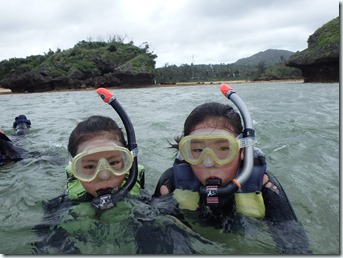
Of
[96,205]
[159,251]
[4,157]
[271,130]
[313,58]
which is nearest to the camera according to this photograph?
[159,251]

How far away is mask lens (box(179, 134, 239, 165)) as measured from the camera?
8.09 ft

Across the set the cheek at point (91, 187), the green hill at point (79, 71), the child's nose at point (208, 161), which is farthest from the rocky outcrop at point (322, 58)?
the cheek at point (91, 187)

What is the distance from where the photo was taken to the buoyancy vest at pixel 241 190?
2619 mm

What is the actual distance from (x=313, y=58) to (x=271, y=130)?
91.5ft

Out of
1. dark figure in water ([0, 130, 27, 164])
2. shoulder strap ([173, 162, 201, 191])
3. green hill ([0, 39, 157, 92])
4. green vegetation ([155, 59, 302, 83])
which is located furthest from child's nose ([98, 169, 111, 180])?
green vegetation ([155, 59, 302, 83])

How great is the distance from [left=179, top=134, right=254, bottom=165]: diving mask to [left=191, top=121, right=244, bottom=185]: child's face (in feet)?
0.12

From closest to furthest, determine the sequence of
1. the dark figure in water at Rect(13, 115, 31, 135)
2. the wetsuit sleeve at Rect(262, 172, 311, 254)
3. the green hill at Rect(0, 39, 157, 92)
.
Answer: the wetsuit sleeve at Rect(262, 172, 311, 254) < the dark figure in water at Rect(13, 115, 31, 135) < the green hill at Rect(0, 39, 157, 92)

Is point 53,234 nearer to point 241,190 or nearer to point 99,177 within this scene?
point 99,177

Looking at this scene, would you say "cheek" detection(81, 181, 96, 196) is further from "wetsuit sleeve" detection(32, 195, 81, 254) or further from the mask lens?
the mask lens

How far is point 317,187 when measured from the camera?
3699 millimetres

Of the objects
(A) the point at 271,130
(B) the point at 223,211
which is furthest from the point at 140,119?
(B) the point at 223,211

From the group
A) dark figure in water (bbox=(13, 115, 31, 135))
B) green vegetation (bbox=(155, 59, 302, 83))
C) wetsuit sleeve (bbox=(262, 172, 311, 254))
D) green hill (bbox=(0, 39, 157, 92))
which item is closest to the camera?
wetsuit sleeve (bbox=(262, 172, 311, 254))

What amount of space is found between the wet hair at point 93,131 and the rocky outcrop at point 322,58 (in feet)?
101

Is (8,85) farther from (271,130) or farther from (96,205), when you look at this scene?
(96,205)
